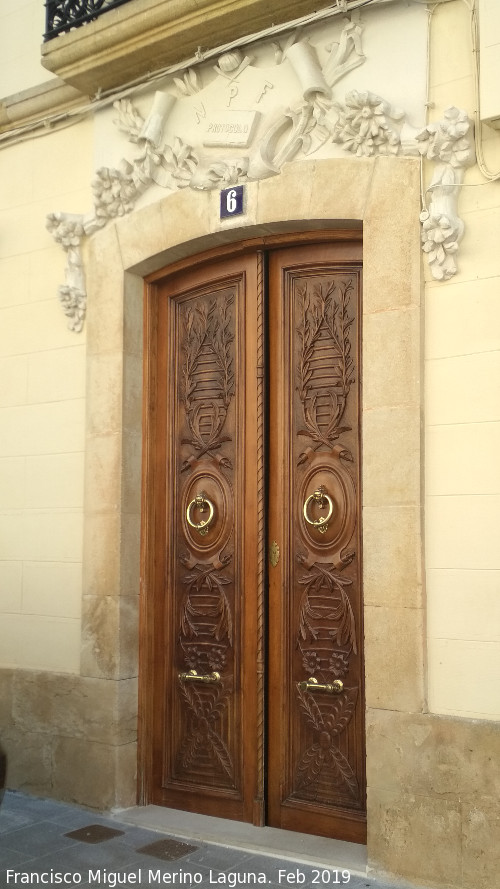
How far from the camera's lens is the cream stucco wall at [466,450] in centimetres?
389

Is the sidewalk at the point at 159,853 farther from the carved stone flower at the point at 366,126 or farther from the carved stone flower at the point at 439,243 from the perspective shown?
the carved stone flower at the point at 366,126

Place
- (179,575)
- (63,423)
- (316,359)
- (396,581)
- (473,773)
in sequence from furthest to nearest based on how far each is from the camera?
1. (63,423)
2. (179,575)
3. (316,359)
4. (396,581)
5. (473,773)

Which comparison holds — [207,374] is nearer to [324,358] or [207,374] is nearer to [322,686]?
[324,358]

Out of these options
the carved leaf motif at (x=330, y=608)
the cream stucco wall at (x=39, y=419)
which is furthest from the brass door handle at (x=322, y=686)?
the cream stucco wall at (x=39, y=419)

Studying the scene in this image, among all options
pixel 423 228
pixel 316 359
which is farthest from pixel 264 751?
pixel 423 228

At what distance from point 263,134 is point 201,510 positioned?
1989mm

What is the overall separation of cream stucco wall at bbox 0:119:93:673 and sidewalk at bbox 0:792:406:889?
2.89 ft

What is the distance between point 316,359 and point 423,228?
88 cm

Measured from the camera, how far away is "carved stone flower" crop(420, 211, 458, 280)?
403cm

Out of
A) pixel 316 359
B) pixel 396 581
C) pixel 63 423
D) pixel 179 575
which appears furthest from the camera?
pixel 63 423

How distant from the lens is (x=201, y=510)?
5012 mm

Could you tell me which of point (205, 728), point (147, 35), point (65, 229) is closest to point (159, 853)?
point (205, 728)

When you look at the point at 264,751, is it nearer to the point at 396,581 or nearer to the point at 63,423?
the point at 396,581

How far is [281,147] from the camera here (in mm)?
4668
